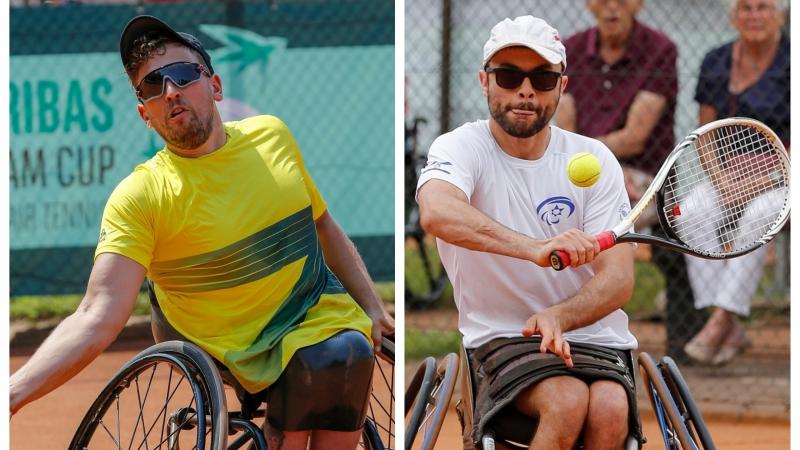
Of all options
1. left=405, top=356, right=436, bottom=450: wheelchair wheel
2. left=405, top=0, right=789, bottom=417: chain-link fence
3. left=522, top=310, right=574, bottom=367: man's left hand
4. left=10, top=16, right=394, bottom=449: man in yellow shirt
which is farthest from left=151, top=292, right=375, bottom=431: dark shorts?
left=405, top=0, right=789, bottom=417: chain-link fence

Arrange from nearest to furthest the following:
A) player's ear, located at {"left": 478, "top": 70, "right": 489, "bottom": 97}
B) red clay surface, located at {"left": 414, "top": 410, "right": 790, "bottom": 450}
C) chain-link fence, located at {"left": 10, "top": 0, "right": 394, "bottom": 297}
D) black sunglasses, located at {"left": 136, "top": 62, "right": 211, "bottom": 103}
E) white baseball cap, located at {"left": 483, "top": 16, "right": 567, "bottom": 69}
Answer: black sunglasses, located at {"left": 136, "top": 62, "right": 211, "bottom": 103} → white baseball cap, located at {"left": 483, "top": 16, "right": 567, "bottom": 69} → player's ear, located at {"left": 478, "top": 70, "right": 489, "bottom": 97} → red clay surface, located at {"left": 414, "top": 410, "right": 790, "bottom": 450} → chain-link fence, located at {"left": 10, "top": 0, "right": 394, "bottom": 297}

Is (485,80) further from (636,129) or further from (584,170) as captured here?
(636,129)

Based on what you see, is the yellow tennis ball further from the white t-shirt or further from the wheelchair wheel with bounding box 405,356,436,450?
the wheelchair wheel with bounding box 405,356,436,450

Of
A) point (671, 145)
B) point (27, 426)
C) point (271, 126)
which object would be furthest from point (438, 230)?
point (671, 145)

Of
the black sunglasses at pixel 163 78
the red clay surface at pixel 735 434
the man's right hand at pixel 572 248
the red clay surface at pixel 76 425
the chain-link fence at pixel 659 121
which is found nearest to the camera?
the man's right hand at pixel 572 248

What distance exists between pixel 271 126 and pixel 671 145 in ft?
11.5

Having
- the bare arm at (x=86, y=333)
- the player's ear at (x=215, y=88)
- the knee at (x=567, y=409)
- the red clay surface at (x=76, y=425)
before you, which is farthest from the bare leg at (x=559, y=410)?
the red clay surface at (x=76, y=425)

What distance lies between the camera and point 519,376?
3432mm

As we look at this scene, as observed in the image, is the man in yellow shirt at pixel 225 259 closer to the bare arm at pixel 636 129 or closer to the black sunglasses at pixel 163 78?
the black sunglasses at pixel 163 78

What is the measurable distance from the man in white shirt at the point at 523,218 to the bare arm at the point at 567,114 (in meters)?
3.04

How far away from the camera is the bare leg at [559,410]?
3.33 meters

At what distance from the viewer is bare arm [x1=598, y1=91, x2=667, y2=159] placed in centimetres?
677

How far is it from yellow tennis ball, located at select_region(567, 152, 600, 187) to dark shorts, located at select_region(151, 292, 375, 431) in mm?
676

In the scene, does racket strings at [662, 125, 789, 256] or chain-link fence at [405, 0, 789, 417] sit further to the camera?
chain-link fence at [405, 0, 789, 417]
